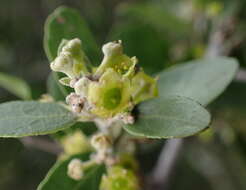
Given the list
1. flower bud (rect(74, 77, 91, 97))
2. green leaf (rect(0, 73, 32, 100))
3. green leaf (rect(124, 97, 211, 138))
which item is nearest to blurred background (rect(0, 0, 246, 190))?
green leaf (rect(0, 73, 32, 100))

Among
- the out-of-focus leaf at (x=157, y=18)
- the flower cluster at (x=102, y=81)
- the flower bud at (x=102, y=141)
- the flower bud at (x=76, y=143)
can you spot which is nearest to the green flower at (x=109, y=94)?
the flower cluster at (x=102, y=81)

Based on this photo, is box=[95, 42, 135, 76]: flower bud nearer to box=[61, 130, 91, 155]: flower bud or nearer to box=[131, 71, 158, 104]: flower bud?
box=[131, 71, 158, 104]: flower bud

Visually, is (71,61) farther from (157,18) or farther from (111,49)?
(157,18)

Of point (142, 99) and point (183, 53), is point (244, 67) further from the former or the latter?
point (142, 99)

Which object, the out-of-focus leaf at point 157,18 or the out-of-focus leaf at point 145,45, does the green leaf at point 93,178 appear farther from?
the out-of-focus leaf at point 157,18

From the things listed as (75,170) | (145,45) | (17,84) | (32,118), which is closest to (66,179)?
(75,170)

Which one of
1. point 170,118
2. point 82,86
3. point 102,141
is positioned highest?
point 82,86

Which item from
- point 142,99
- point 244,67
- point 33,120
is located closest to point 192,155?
point 244,67
